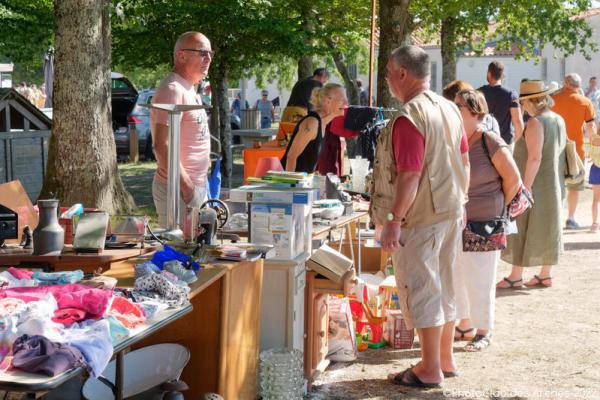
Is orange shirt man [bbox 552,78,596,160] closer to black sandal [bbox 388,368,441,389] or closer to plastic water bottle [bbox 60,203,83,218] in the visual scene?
black sandal [bbox 388,368,441,389]

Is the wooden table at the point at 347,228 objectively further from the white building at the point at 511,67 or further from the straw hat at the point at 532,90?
the white building at the point at 511,67

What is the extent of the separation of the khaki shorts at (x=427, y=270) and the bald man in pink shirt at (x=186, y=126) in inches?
51.3

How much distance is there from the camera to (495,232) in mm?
6043

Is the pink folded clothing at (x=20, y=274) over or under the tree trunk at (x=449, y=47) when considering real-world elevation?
under

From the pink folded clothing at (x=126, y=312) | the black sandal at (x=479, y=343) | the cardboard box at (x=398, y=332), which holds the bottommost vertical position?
the black sandal at (x=479, y=343)

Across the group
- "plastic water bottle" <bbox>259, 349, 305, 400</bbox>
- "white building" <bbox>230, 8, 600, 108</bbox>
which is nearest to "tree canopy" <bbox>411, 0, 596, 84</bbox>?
"plastic water bottle" <bbox>259, 349, 305, 400</bbox>

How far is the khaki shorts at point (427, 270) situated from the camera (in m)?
5.10

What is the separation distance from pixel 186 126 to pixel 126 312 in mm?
2466

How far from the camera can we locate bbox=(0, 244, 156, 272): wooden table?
4.15 meters

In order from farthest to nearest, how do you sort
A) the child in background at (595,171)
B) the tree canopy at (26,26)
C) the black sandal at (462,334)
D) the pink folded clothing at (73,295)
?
the tree canopy at (26,26)
the child in background at (595,171)
the black sandal at (462,334)
the pink folded clothing at (73,295)

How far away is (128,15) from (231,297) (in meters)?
11.6

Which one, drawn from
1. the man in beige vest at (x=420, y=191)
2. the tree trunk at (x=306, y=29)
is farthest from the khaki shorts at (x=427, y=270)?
the tree trunk at (x=306, y=29)

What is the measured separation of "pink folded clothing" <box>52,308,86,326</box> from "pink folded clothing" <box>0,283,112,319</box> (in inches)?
1.2

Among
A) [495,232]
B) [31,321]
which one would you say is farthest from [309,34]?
[31,321]
